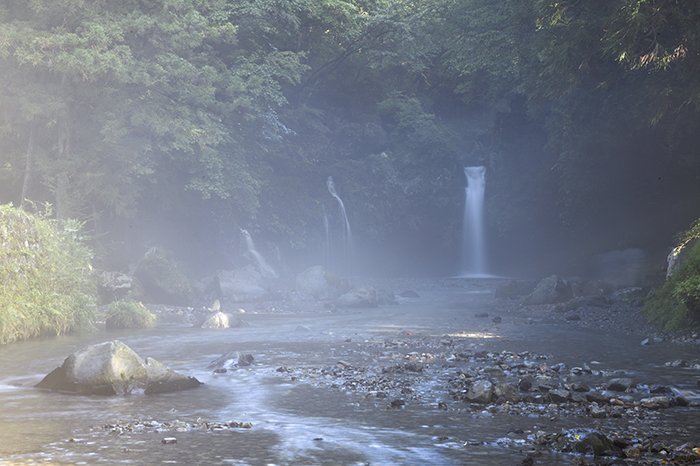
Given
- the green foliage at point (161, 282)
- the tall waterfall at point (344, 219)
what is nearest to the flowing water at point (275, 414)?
the green foliage at point (161, 282)

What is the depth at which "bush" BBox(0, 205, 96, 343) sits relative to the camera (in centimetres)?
1812

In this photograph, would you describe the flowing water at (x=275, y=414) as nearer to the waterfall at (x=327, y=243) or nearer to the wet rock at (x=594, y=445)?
the wet rock at (x=594, y=445)

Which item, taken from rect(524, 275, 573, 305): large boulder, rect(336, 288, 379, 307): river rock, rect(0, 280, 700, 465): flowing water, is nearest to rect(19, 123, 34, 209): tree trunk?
rect(0, 280, 700, 465): flowing water

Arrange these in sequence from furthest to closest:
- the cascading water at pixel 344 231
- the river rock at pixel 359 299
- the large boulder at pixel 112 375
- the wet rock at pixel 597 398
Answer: the cascading water at pixel 344 231 → the river rock at pixel 359 299 → the large boulder at pixel 112 375 → the wet rock at pixel 597 398

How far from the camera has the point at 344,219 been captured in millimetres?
42844

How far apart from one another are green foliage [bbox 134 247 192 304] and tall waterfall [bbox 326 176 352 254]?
1441cm

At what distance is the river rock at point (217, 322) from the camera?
21.8 metres

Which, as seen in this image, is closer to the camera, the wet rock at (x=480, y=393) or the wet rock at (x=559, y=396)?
the wet rock at (x=559, y=396)

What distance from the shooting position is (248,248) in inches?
1492

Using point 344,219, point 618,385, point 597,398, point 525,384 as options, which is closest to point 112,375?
point 525,384

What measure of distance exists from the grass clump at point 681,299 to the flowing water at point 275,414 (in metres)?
1.43

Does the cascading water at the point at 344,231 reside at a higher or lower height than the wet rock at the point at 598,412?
higher

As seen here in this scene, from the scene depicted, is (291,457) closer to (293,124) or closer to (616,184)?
(616,184)

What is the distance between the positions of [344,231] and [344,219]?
650mm
